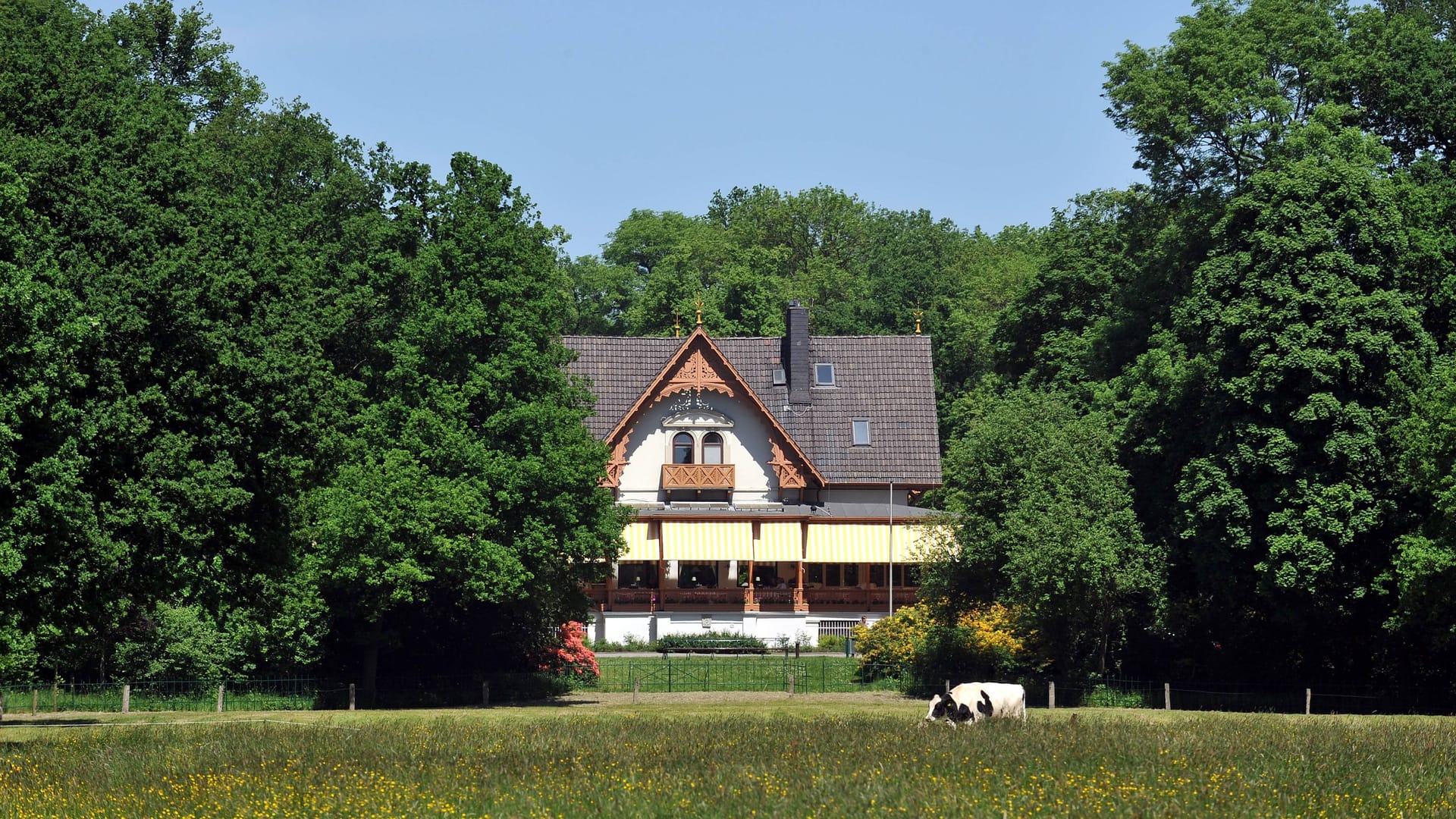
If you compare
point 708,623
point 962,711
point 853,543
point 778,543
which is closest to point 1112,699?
point 962,711

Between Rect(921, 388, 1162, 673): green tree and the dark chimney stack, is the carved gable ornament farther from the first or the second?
Rect(921, 388, 1162, 673): green tree

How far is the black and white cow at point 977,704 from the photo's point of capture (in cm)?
3234

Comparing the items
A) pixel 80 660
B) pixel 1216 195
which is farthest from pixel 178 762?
pixel 1216 195

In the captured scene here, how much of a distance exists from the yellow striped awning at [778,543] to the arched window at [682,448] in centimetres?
424

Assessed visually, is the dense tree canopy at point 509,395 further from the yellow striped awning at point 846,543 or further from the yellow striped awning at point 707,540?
the yellow striped awning at point 707,540

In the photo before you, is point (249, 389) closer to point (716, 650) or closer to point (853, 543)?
point (716, 650)

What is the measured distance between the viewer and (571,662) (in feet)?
160

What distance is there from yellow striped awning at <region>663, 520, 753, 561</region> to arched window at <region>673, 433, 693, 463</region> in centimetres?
299

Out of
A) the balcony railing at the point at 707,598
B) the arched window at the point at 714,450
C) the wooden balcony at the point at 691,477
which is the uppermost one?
the arched window at the point at 714,450

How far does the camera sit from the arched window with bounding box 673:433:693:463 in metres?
65.9

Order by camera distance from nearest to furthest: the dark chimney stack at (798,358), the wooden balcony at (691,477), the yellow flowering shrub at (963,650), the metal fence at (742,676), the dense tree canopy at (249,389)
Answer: the dense tree canopy at (249,389) → the yellow flowering shrub at (963,650) → the metal fence at (742,676) → the wooden balcony at (691,477) → the dark chimney stack at (798,358)

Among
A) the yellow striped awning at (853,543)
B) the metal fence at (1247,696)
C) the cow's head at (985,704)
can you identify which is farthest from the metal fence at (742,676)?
the cow's head at (985,704)

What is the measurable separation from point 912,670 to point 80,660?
2222 cm

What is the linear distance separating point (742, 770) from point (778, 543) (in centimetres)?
4210
